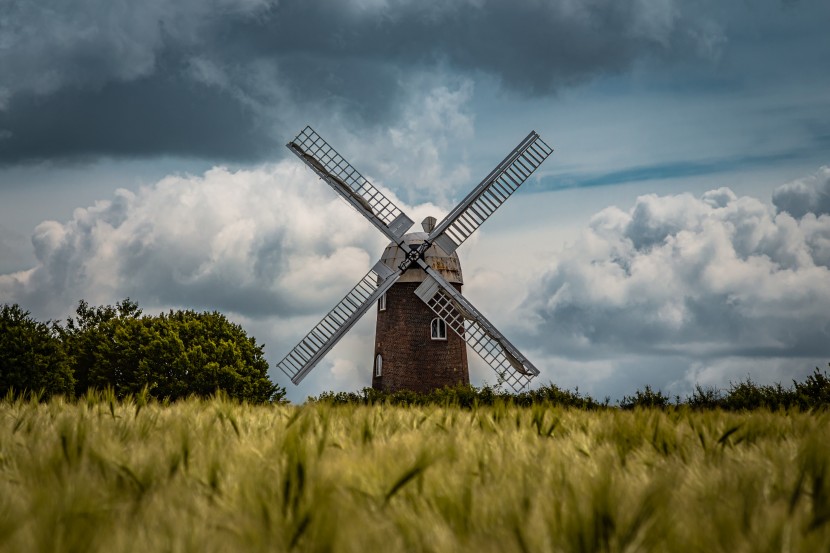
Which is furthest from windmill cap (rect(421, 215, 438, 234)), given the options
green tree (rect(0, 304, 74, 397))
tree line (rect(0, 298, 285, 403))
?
green tree (rect(0, 304, 74, 397))

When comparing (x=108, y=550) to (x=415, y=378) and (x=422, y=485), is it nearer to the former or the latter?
(x=422, y=485)

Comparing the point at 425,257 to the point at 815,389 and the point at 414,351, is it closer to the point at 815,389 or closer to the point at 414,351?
the point at 414,351

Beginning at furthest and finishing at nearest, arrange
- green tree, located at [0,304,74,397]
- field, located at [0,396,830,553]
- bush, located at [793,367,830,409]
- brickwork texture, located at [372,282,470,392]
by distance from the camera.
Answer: brickwork texture, located at [372,282,470,392]
green tree, located at [0,304,74,397]
bush, located at [793,367,830,409]
field, located at [0,396,830,553]

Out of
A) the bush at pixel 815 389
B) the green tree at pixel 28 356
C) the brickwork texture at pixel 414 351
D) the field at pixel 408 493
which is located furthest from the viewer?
the brickwork texture at pixel 414 351

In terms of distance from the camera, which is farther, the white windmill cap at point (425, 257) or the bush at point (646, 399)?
the white windmill cap at point (425, 257)

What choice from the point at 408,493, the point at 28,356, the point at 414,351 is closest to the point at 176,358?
the point at 28,356

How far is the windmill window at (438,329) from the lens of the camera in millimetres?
29422

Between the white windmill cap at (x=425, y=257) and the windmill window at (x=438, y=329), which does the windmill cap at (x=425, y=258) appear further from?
the windmill window at (x=438, y=329)

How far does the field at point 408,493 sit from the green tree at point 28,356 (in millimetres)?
20719

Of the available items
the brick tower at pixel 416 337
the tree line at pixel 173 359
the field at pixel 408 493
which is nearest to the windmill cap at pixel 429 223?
the brick tower at pixel 416 337

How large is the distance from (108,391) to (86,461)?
13.0 ft

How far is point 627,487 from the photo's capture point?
3637 millimetres

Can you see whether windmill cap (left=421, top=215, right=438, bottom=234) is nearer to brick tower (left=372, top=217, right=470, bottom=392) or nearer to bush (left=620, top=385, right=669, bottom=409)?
brick tower (left=372, top=217, right=470, bottom=392)

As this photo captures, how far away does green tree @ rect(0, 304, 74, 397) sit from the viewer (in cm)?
2402
